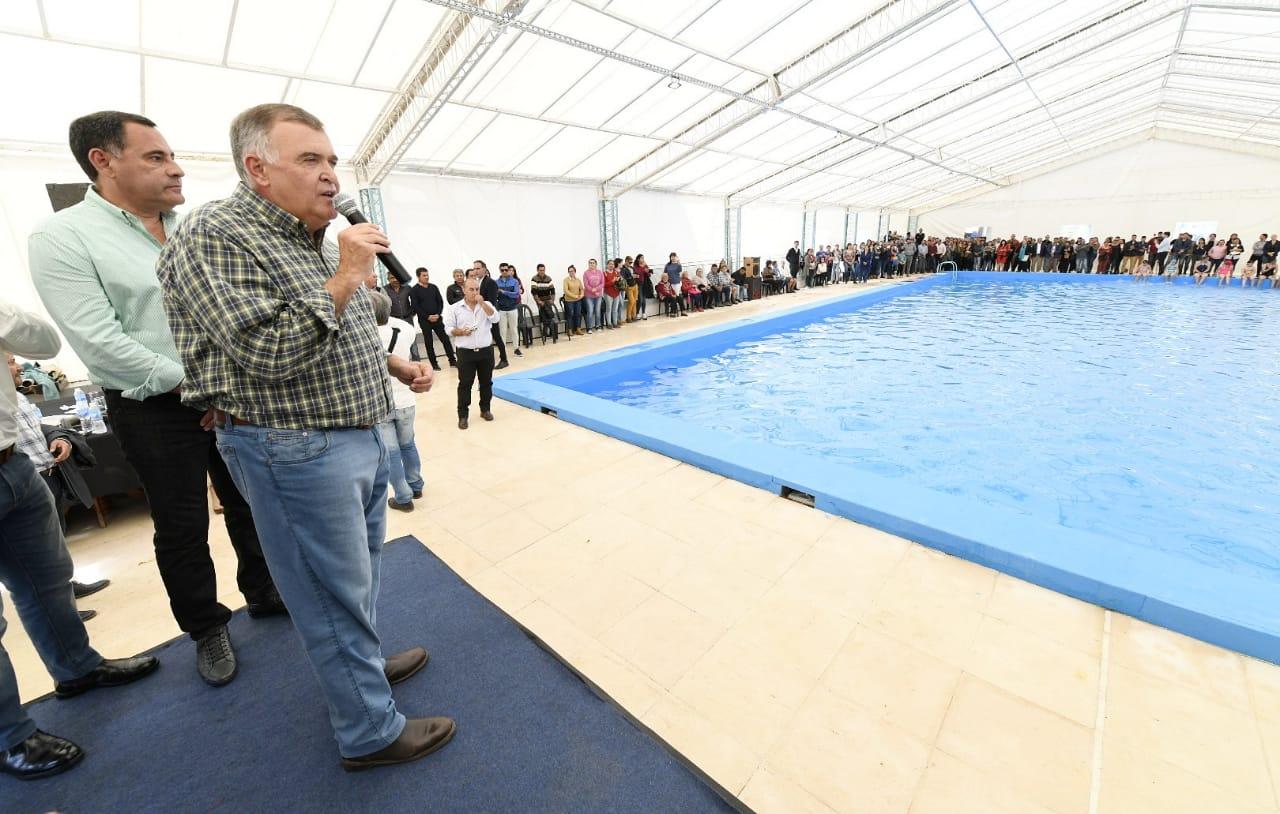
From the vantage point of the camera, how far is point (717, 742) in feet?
5.15

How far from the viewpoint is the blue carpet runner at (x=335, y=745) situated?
141 centimetres

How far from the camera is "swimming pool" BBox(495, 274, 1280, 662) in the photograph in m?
2.29

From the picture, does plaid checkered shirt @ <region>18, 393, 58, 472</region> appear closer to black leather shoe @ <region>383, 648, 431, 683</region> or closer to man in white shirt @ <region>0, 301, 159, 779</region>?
man in white shirt @ <region>0, 301, 159, 779</region>

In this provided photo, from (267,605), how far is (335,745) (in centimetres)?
88

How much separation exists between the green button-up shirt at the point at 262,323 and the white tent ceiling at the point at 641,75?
5031 mm

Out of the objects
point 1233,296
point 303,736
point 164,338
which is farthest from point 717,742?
point 1233,296

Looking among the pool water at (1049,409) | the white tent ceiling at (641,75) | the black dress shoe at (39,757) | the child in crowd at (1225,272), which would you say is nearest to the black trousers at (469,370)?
the pool water at (1049,409)

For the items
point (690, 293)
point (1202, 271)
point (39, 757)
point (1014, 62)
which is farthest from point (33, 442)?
point (1202, 271)

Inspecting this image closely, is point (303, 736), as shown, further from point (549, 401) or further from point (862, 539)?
point (549, 401)

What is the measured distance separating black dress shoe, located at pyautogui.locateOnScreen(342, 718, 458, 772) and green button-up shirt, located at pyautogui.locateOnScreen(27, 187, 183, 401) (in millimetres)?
1296

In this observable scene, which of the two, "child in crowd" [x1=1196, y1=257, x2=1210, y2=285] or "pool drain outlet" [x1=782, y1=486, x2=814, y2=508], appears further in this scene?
"child in crowd" [x1=1196, y1=257, x2=1210, y2=285]

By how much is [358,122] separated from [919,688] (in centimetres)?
823

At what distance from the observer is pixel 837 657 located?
188 cm

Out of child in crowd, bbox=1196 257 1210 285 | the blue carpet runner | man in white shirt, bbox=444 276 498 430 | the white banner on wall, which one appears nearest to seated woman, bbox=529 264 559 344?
man in white shirt, bbox=444 276 498 430
